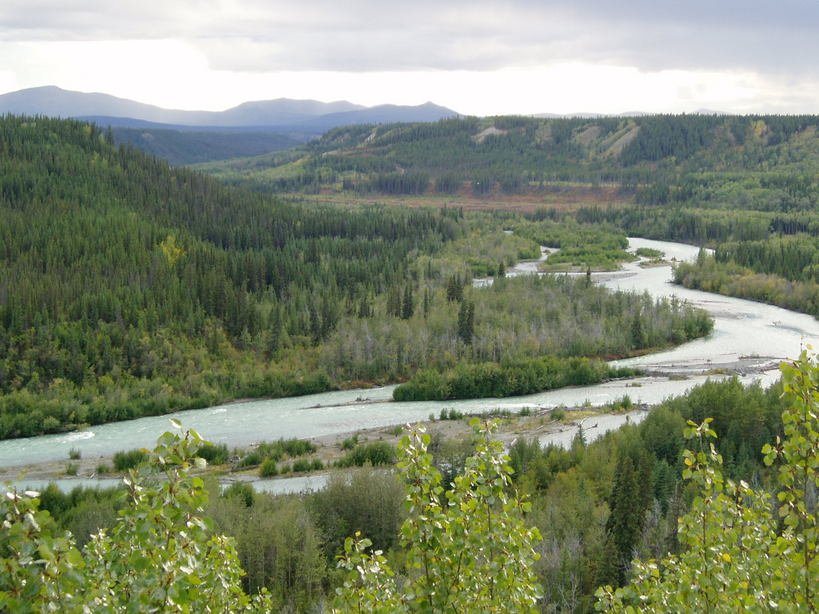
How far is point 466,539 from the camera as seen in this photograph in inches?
317

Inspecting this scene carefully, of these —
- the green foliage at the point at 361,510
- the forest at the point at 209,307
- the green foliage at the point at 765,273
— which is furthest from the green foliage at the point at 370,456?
the green foliage at the point at 765,273

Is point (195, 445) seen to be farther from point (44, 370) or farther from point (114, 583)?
point (44, 370)

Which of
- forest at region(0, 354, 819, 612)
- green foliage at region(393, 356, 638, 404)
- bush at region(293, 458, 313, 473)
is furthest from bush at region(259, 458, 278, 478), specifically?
green foliage at region(393, 356, 638, 404)

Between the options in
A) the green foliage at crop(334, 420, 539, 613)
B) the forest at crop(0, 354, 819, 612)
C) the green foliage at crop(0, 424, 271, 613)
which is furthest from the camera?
the green foliage at crop(334, 420, 539, 613)

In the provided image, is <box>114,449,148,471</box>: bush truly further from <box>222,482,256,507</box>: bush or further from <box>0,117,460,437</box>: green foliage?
<box>0,117,460,437</box>: green foliage

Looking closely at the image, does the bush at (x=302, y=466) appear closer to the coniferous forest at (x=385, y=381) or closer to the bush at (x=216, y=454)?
the coniferous forest at (x=385, y=381)

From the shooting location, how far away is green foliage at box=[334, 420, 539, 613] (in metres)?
7.84

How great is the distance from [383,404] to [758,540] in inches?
1608

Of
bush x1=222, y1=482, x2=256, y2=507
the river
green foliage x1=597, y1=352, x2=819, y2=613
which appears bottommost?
the river

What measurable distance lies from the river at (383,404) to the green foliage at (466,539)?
35.4 m

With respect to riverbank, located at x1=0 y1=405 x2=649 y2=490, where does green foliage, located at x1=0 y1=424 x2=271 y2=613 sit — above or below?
above

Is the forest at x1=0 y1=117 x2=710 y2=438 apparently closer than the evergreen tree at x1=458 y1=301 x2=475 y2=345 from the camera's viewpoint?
Yes

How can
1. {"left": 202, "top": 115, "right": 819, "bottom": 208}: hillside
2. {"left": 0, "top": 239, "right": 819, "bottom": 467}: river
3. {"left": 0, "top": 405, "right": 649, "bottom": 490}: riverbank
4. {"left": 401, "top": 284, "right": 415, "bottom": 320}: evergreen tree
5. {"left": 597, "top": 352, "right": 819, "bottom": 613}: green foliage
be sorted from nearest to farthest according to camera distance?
1. {"left": 597, "top": 352, "right": 819, "bottom": 613}: green foliage
2. {"left": 0, "top": 405, "right": 649, "bottom": 490}: riverbank
3. {"left": 0, "top": 239, "right": 819, "bottom": 467}: river
4. {"left": 401, "top": 284, "right": 415, "bottom": 320}: evergreen tree
5. {"left": 202, "top": 115, "right": 819, "bottom": 208}: hillside

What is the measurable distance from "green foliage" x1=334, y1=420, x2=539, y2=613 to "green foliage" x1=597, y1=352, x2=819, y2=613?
6.33ft
